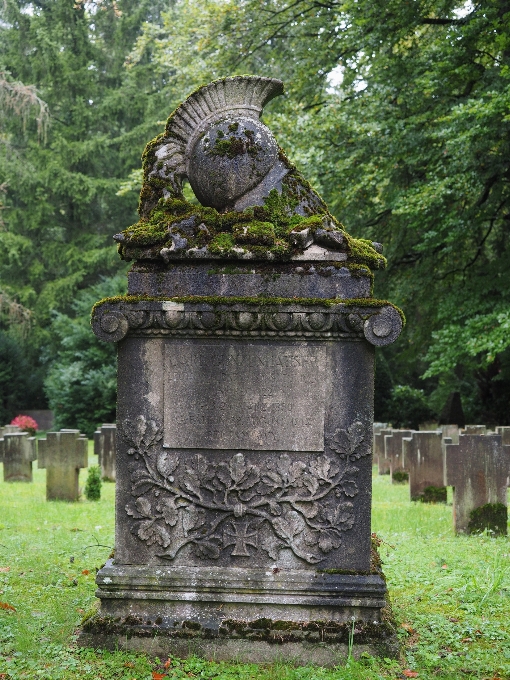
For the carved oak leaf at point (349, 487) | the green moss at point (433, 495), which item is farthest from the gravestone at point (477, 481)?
the carved oak leaf at point (349, 487)

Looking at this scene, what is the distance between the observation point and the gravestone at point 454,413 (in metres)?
24.0

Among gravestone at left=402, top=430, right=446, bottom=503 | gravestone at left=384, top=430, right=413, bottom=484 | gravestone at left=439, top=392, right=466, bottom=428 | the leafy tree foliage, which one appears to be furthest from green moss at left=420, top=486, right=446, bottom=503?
the leafy tree foliage

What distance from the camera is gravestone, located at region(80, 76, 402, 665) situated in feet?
16.2

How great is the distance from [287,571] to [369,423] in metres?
1.03

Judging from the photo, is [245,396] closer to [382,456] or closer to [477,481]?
[477,481]

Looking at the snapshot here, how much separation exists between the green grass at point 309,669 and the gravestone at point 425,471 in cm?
143

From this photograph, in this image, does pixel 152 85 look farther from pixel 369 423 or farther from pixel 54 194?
pixel 369 423

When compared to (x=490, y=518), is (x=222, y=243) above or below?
above

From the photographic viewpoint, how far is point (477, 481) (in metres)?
8.96

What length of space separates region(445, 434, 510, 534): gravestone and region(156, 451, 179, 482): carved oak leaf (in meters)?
4.67

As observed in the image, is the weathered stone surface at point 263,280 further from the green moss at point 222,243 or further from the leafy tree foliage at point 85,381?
the leafy tree foliage at point 85,381

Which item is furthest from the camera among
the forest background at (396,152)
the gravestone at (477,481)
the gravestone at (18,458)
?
the forest background at (396,152)

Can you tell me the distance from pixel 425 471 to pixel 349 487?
7151 mm

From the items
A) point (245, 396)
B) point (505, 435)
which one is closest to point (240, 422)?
point (245, 396)
